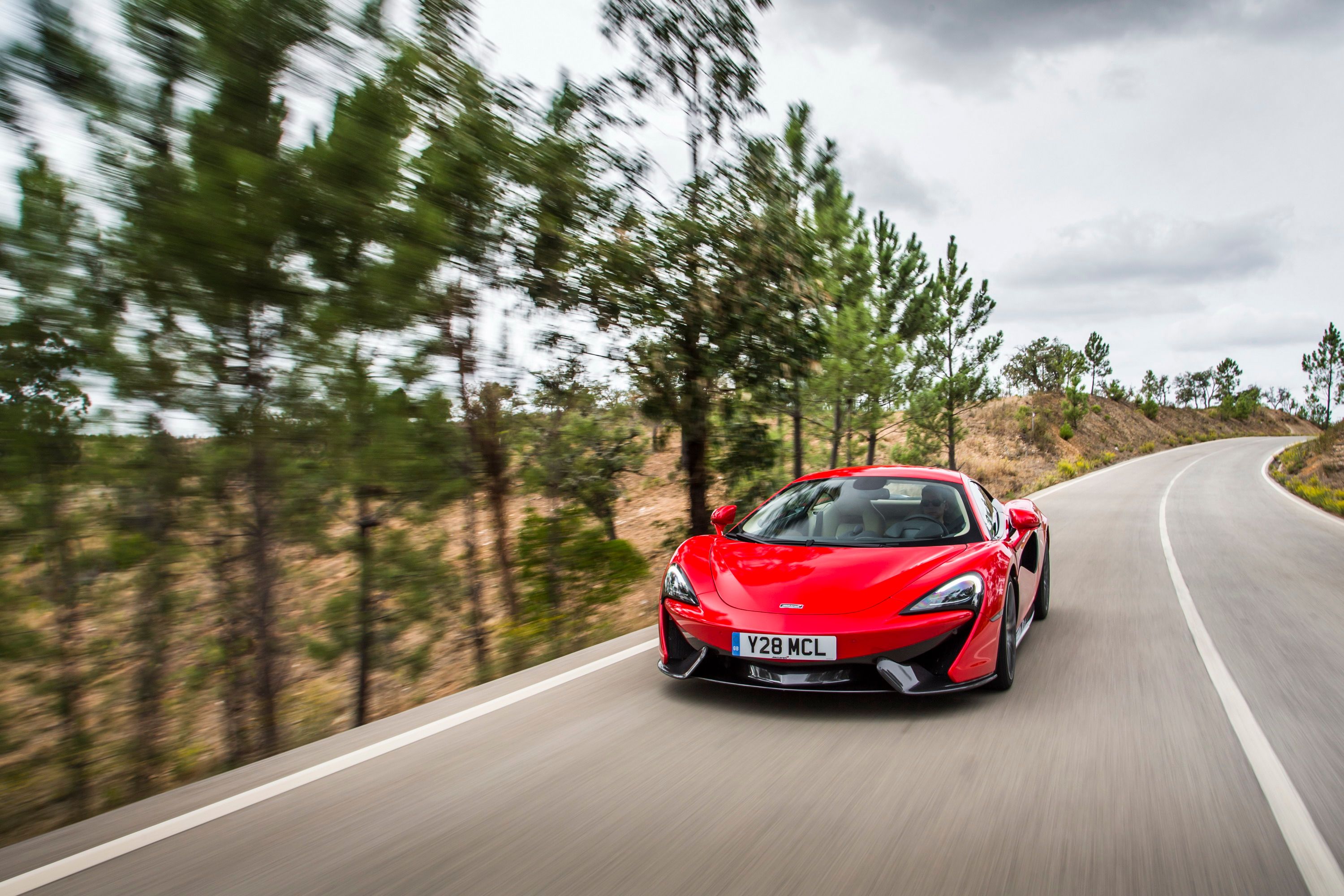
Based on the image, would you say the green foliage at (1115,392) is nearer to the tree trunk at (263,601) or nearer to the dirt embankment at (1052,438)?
the dirt embankment at (1052,438)

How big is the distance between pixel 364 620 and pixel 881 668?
4.85 metres

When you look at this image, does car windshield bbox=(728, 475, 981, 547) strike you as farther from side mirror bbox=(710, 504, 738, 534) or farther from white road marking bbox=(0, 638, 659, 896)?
white road marking bbox=(0, 638, 659, 896)

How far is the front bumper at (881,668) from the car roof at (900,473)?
65.3 inches

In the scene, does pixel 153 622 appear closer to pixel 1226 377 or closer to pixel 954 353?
pixel 954 353

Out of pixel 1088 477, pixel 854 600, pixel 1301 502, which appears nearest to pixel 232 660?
pixel 854 600

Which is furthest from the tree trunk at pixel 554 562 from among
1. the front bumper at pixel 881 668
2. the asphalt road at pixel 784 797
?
the front bumper at pixel 881 668

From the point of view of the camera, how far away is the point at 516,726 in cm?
366

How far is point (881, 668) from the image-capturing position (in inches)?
140

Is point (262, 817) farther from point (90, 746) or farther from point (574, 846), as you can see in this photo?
point (90, 746)

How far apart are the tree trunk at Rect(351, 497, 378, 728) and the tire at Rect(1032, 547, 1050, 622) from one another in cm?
517

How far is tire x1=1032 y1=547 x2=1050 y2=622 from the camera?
5.95 meters

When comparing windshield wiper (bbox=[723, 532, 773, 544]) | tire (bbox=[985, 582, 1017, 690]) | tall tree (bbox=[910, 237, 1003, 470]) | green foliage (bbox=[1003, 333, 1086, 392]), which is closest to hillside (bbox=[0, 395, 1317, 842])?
windshield wiper (bbox=[723, 532, 773, 544])

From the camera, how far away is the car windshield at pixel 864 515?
15.0ft

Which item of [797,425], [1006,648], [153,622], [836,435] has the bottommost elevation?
[153,622]
